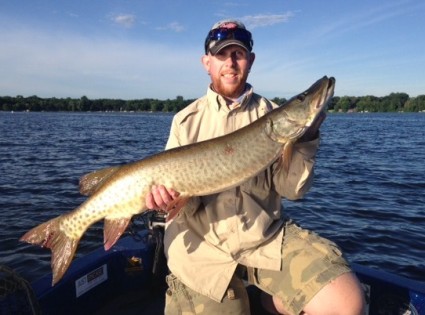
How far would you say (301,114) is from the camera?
331 centimetres

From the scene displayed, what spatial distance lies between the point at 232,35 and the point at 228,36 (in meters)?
0.04

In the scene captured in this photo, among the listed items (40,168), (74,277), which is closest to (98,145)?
(40,168)

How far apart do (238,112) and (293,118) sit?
1.79ft

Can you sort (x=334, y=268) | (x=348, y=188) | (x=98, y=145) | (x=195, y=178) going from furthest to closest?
(x=98, y=145) → (x=348, y=188) → (x=195, y=178) → (x=334, y=268)

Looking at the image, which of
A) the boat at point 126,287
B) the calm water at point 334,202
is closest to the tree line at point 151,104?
the calm water at point 334,202

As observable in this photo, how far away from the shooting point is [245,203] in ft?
11.0

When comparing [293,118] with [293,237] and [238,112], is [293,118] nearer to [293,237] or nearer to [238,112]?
[238,112]

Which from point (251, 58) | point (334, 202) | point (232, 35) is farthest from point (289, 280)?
point (334, 202)

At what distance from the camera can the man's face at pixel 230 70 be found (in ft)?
11.9

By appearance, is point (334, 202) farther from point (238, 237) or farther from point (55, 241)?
point (55, 241)

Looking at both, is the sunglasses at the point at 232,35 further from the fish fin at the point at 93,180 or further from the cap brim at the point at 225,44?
the fish fin at the point at 93,180

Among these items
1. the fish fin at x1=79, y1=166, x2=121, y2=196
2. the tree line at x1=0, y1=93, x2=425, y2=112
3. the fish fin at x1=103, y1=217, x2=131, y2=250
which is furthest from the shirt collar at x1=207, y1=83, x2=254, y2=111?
the tree line at x1=0, y1=93, x2=425, y2=112

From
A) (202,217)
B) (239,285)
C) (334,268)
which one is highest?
(202,217)

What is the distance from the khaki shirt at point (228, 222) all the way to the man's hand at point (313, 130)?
0.09m
